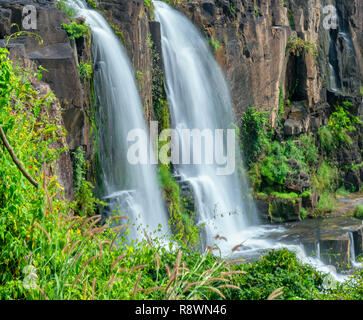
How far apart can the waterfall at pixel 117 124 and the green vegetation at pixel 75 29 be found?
0.64 metres

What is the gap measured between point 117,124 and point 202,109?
4.07 meters

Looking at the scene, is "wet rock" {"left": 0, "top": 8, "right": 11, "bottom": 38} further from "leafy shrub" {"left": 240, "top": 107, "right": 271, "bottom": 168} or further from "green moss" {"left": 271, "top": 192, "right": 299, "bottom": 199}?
"green moss" {"left": 271, "top": 192, "right": 299, "bottom": 199}

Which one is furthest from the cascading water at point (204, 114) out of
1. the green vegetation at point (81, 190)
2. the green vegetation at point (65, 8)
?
the green vegetation at point (81, 190)

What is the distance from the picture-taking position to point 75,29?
8.92m

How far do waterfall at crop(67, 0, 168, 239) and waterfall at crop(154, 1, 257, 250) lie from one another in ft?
6.33

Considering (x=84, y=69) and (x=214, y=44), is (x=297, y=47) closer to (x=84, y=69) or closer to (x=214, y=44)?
(x=214, y=44)

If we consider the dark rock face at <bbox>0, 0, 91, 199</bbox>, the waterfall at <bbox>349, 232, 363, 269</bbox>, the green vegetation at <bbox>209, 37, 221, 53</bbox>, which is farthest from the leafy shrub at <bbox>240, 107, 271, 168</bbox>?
the dark rock face at <bbox>0, 0, 91, 199</bbox>

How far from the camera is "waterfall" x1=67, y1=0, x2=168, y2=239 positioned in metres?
9.79

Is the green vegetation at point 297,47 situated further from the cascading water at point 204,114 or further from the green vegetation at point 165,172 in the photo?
the green vegetation at point 165,172

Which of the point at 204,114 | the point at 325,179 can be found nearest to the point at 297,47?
the point at 325,179

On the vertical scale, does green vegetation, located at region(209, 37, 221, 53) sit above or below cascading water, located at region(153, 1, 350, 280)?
above

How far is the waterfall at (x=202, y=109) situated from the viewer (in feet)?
41.1
